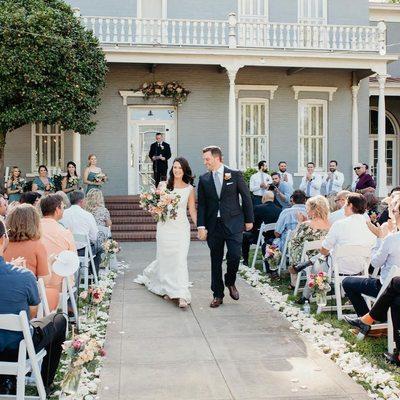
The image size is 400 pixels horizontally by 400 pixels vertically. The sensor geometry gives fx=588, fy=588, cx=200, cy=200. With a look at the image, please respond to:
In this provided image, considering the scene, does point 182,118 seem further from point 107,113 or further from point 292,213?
point 292,213

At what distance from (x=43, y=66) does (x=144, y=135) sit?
4.81m

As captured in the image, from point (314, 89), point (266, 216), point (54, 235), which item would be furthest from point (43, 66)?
point (314, 89)

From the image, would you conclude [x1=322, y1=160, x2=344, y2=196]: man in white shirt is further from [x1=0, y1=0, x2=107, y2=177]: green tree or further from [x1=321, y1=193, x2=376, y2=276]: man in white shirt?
[x1=321, y1=193, x2=376, y2=276]: man in white shirt

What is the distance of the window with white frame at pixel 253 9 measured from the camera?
58.9ft

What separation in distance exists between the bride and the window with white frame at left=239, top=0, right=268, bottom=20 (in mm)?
11715

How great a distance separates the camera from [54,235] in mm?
6004

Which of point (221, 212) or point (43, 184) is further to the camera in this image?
point (43, 184)

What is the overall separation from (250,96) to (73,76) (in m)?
6.12

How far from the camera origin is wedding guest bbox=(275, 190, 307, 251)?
8.58 m

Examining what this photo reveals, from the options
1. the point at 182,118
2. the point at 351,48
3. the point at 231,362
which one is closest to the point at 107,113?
the point at 182,118

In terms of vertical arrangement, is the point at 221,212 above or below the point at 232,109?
below

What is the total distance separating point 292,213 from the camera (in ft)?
28.2

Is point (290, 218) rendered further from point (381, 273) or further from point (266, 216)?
point (381, 273)

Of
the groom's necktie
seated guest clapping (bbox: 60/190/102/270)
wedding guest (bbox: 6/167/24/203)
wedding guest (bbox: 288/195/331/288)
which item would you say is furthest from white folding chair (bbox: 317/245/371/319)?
wedding guest (bbox: 6/167/24/203)
